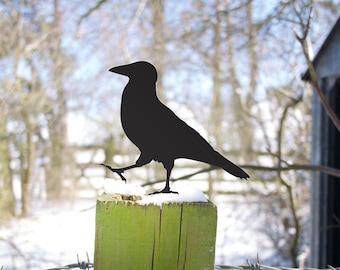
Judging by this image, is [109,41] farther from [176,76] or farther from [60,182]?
[60,182]

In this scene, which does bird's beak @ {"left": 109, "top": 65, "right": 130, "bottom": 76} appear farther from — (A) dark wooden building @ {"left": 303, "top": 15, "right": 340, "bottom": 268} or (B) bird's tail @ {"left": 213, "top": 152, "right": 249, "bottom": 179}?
(A) dark wooden building @ {"left": 303, "top": 15, "right": 340, "bottom": 268}

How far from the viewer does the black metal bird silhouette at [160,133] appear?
3.60 ft

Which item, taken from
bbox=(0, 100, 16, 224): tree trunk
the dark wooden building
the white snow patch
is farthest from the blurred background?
the white snow patch

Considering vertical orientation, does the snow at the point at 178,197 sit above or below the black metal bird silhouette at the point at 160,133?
below

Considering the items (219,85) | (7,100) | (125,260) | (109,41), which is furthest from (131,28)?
(125,260)

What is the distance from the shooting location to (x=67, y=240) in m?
5.47

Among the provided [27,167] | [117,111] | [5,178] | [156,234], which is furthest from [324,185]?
[117,111]

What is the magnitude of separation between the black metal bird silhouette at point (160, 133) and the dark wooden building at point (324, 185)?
257 centimetres

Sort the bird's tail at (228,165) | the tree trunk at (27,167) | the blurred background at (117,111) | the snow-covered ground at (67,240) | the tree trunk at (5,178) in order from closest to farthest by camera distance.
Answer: the bird's tail at (228,165) < the snow-covered ground at (67,240) < the blurred background at (117,111) < the tree trunk at (5,178) < the tree trunk at (27,167)

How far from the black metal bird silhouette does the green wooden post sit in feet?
0.53

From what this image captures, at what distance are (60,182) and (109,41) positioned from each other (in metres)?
3.20

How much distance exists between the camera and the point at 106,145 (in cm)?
822

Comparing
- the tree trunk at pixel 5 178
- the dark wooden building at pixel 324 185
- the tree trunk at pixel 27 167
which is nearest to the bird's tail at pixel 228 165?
the dark wooden building at pixel 324 185

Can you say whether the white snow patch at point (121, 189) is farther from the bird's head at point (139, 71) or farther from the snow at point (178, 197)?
the bird's head at point (139, 71)
